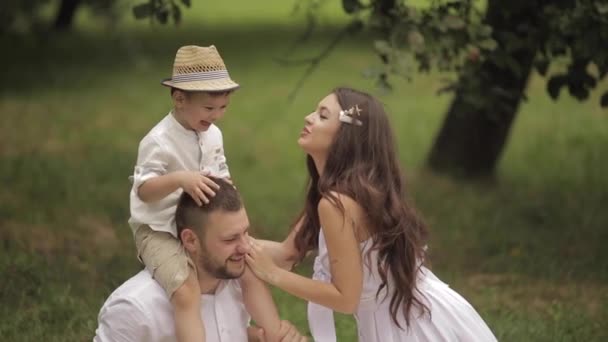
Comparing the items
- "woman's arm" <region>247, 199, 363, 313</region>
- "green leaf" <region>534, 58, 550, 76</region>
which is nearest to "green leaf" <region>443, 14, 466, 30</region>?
"green leaf" <region>534, 58, 550, 76</region>

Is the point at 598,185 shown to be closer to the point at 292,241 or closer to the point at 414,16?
the point at 414,16

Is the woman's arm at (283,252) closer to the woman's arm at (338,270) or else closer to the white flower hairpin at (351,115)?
the woman's arm at (338,270)

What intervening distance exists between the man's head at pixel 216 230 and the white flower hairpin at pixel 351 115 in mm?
542

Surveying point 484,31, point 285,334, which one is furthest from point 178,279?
point 484,31

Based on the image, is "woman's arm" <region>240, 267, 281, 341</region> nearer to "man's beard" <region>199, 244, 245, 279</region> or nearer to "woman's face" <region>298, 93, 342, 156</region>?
"man's beard" <region>199, 244, 245, 279</region>

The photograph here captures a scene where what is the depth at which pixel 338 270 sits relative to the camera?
4383 mm

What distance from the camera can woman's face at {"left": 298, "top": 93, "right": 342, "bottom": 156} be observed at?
4.59 m

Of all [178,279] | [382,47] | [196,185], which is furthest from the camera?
[382,47]

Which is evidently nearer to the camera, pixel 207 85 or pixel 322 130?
pixel 207 85

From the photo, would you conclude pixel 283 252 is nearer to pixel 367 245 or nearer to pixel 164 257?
pixel 367 245

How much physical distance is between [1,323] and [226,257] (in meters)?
1.60

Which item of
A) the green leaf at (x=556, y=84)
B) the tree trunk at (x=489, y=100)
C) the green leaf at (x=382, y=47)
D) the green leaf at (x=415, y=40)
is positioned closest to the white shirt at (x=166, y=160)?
the green leaf at (x=382, y=47)

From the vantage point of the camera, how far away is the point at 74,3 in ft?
62.0

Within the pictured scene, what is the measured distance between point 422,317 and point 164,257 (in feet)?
3.45
